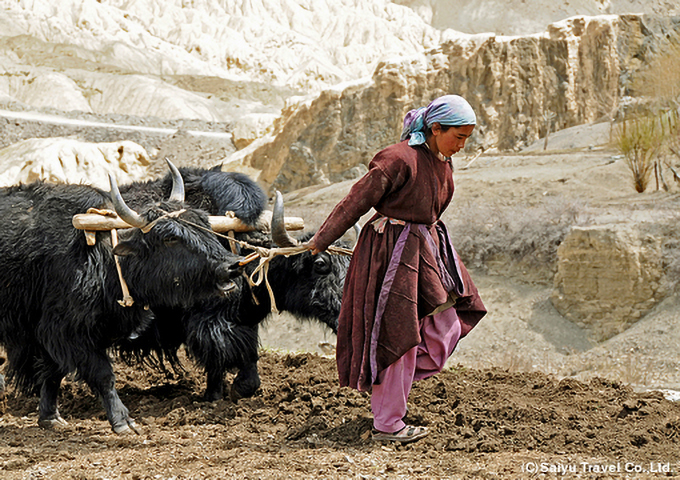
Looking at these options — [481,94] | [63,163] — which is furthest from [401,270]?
[481,94]

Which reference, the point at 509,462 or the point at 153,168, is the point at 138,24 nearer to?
the point at 153,168

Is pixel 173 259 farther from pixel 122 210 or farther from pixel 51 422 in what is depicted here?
pixel 51 422

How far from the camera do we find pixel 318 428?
4004 millimetres

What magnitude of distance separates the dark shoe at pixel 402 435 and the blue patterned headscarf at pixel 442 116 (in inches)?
58.3

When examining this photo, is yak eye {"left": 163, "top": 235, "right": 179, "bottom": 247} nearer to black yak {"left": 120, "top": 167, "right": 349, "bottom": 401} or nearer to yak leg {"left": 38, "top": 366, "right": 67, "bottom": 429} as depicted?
black yak {"left": 120, "top": 167, "right": 349, "bottom": 401}

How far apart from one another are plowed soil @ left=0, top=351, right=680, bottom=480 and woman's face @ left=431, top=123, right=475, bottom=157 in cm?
148

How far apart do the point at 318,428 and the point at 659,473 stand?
5.75 ft

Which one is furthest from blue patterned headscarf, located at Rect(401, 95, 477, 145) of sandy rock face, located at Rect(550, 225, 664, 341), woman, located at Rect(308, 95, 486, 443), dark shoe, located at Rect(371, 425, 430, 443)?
sandy rock face, located at Rect(550, 225, 664, 341)

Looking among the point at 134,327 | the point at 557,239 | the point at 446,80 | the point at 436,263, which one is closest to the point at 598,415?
the point at 436,263

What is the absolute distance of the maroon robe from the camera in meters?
3.54

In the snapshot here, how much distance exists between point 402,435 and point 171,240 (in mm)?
1796

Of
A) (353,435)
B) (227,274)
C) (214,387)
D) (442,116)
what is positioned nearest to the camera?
(442,116)

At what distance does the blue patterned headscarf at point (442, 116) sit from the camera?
3.58 metres

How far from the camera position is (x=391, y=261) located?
11.9 feet
